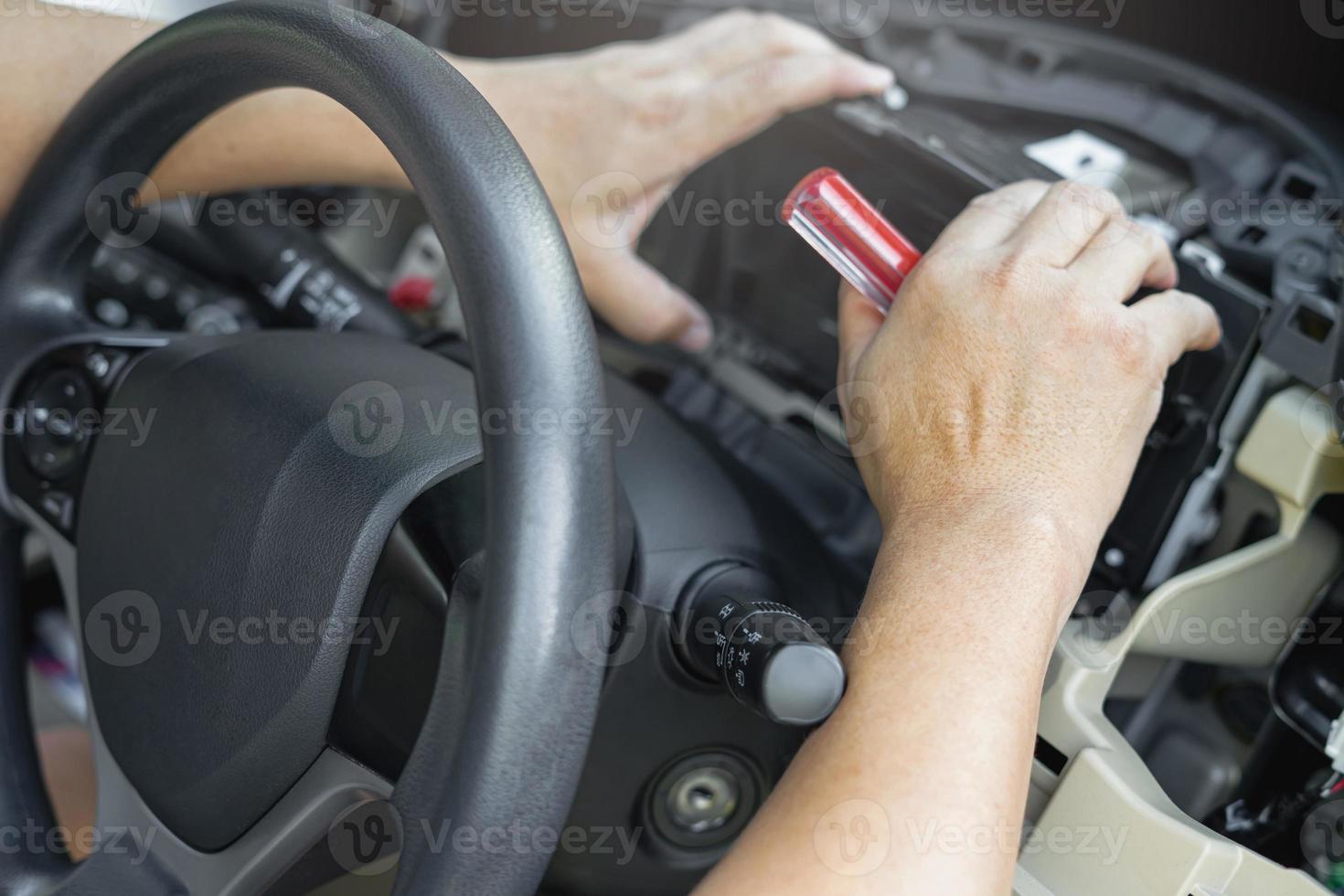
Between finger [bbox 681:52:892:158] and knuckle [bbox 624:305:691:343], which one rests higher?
finger [bbox 681:52:892:158]

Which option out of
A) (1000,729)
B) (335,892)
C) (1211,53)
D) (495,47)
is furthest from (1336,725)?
(495,47)

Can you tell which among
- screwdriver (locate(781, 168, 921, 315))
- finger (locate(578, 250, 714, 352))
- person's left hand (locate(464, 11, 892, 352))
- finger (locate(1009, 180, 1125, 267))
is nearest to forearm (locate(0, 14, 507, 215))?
person's left hand (locate(464, 11, 892, 352))

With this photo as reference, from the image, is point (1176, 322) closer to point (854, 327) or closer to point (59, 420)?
point (854, 327)

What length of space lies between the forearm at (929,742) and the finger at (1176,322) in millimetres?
155

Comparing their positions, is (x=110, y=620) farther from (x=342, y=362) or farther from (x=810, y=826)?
(x=810, y=826)

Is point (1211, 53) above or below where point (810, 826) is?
above

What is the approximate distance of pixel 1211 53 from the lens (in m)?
1.14

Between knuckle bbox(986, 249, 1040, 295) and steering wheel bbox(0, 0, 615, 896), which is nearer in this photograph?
steering wheel bbox(0, 0, 615, 896)

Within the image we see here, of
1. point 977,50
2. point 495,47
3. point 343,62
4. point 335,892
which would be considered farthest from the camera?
point 495,47

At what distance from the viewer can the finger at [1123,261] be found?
2.02ft

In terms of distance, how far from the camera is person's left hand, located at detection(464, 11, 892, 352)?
2.93ft

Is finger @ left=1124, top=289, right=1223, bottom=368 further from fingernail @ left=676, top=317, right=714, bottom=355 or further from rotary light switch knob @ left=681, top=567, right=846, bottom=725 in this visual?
fingernail @ left=676, top=317, right=714, bottom=355

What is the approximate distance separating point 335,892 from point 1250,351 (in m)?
0.63

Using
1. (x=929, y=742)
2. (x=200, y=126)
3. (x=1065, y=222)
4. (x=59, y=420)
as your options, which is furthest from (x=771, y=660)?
(x=200, y=126)
